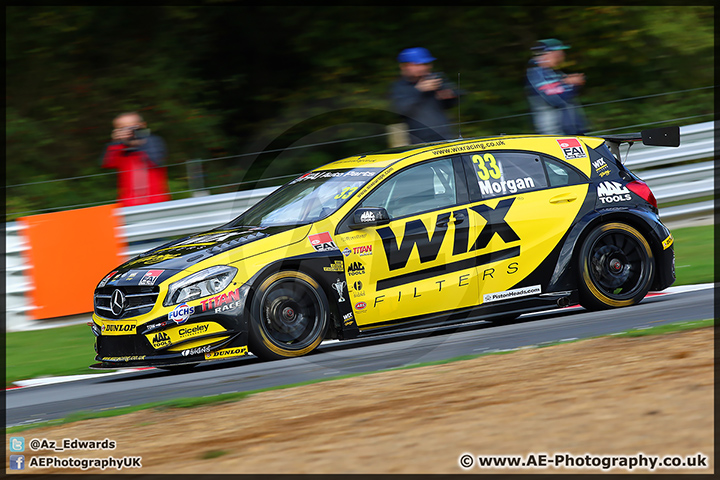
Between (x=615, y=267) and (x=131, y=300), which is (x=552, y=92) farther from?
(x=131, y=300)

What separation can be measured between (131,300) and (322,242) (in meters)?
1.58

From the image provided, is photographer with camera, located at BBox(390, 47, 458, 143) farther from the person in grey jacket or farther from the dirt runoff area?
the dirt runoff area

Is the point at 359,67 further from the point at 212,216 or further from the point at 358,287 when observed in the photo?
the point at 358,287

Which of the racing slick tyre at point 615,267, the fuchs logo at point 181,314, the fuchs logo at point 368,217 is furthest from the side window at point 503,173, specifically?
the fuchs logo at point 181,314

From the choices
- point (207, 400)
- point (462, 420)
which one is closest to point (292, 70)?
point (207, 400)

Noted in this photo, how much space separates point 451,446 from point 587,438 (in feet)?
2.11

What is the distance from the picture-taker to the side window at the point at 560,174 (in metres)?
7.85

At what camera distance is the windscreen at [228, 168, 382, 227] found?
7383 mm

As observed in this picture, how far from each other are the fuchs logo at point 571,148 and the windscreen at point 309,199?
5.87 ft

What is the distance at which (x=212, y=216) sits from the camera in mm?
11164

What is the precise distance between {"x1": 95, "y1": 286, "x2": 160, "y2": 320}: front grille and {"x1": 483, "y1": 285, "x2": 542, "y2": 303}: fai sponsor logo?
2757mm

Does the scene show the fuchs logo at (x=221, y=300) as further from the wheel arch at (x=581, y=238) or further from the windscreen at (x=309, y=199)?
the wheel arch at (x=581, y=238)
